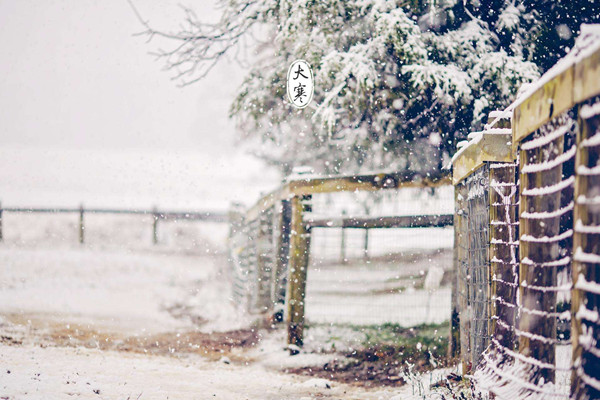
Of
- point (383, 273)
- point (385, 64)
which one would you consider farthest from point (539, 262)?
point (383, 273)

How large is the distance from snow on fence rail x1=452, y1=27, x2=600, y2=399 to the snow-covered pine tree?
1.86 metres

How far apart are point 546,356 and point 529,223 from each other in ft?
2.09

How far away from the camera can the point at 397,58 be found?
5.80 metres

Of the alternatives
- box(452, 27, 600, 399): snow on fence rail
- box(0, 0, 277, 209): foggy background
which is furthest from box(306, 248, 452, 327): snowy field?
box(0, 0, 277, 209): foggy background

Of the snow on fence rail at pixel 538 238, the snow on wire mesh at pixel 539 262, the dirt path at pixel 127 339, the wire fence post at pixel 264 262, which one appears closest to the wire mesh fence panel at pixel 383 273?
the wire fence post at pixel 264 262

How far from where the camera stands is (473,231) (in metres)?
3.54

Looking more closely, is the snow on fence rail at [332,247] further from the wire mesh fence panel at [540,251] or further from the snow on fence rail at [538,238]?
the wire mesh fence panel at [540,251]

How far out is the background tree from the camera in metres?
5.32

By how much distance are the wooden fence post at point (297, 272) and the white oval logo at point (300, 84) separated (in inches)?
49.9

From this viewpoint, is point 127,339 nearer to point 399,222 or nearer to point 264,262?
point 264,262

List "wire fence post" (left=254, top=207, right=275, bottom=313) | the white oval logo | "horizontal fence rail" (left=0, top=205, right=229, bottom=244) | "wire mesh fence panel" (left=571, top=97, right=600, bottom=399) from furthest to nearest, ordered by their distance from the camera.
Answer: "horizontal fence rail" (left=0, top=205, right=229, bottom=244)
"wire fence post" (left=254, top=207, right=275, bottom=313)
the white oval logo
"wire mesh fence panel" (left=571, top=97, right=600, bottom=399)

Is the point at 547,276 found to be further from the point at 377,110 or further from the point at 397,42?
the point at 377,110

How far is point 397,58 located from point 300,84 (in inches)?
45.9

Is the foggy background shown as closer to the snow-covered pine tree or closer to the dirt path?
→ the dirt path
